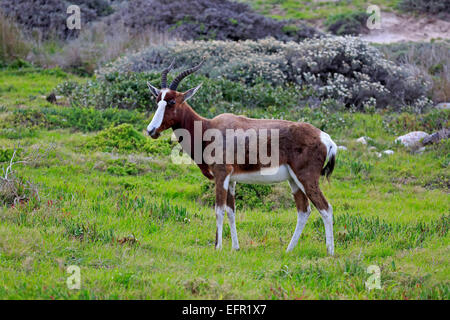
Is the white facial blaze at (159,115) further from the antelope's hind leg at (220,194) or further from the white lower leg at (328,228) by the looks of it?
the white lower leg at (328,228)

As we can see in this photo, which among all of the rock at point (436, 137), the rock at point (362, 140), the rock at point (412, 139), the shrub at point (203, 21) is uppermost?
the shrub at point (203, 21)

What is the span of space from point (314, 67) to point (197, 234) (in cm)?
1064

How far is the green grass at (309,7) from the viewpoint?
3399cm

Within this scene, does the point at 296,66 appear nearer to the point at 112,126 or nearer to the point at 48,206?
the point at 112,126

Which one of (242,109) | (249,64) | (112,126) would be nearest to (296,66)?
(249,64)

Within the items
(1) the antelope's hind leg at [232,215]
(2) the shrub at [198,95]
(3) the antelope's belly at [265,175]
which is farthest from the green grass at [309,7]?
(3) the antelope's belly at [265,175]

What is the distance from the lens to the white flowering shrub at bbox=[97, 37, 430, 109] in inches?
669

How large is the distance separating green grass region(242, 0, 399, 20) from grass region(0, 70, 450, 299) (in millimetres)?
22512

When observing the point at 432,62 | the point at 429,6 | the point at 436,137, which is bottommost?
the point at 436,137

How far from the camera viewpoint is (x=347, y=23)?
3025cm

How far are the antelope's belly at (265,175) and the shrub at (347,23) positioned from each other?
23.2 meters

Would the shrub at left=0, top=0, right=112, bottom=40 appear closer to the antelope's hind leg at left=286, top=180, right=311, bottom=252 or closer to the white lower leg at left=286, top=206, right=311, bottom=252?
the antelope's hind leg at left=286, top=180, right=311, bottom=252

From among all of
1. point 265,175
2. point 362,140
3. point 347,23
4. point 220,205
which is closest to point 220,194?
point 220,205

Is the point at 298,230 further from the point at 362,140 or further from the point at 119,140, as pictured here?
the point at 362,140
